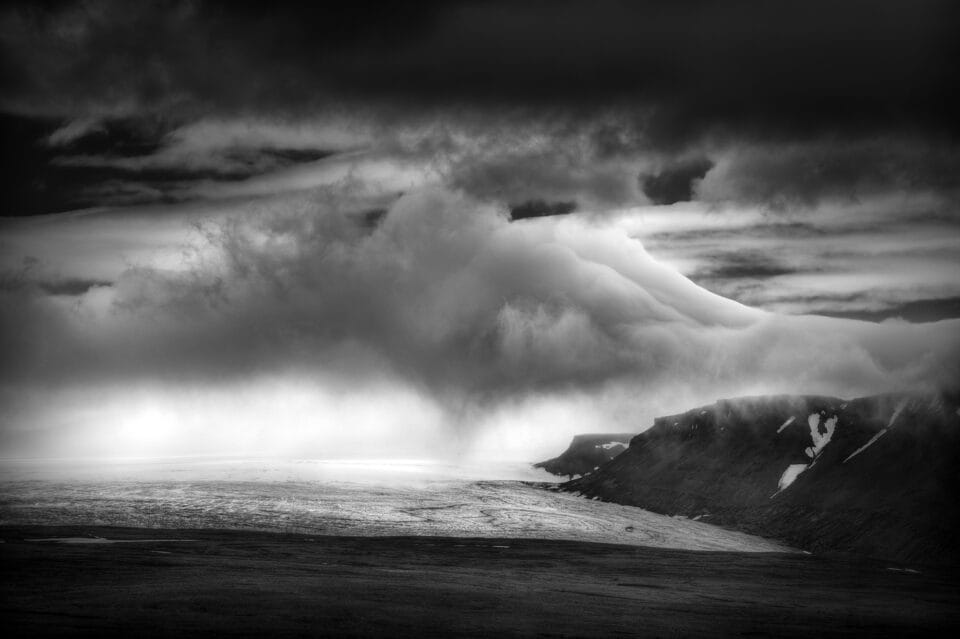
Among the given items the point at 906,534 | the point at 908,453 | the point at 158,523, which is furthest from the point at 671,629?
the point at 908,453

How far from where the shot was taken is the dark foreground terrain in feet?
218

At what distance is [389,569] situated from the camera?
115750 millimetres

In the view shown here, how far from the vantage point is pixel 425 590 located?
92.6 meters

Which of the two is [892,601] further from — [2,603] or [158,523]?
[158,523]

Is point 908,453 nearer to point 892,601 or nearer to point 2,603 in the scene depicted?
point 892,601

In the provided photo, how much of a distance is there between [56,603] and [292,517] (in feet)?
431

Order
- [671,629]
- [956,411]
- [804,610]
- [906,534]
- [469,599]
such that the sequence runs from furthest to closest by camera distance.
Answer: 1. [956,411]
2. [906,534]
3. [804,610]
4. [469,599]
5. [671,629]

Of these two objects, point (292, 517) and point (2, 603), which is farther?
point (292, 517)

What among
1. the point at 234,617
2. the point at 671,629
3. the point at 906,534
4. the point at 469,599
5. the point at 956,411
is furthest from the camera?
the point at 956,411

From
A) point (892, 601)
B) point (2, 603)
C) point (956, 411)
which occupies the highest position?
point (956, 411)

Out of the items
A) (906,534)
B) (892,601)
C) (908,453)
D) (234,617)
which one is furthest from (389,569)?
(908,453)

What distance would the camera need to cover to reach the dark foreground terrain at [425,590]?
2616 inches

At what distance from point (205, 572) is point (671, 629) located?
53.4 metres

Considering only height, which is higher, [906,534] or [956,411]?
[956,411]
